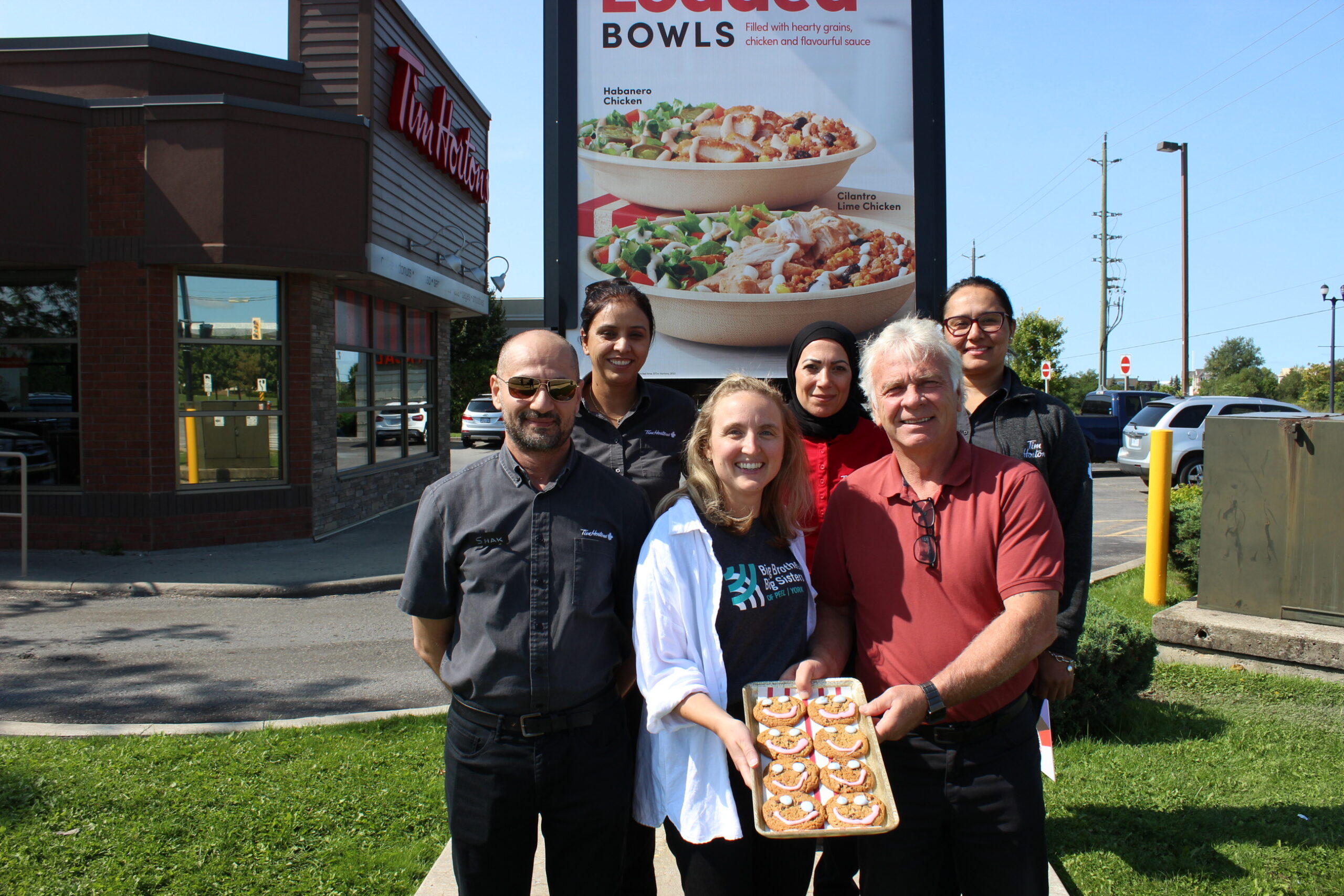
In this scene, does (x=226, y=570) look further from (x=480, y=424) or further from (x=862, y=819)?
(x=480, y=424)

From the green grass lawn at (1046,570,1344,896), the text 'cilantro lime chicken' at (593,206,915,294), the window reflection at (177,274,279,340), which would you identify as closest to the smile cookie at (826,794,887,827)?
the green grass lawn at (1046,570,1344,896)

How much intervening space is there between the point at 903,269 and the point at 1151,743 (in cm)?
275

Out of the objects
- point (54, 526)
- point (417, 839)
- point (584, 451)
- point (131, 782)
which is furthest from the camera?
point (54, 526)

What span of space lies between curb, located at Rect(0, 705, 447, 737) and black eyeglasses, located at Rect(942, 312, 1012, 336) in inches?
143

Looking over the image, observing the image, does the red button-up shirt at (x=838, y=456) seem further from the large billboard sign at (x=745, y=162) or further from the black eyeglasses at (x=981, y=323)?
the large billboard sign at (x=745, y=162)

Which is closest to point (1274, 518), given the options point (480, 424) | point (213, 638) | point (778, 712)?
point (778, 712)

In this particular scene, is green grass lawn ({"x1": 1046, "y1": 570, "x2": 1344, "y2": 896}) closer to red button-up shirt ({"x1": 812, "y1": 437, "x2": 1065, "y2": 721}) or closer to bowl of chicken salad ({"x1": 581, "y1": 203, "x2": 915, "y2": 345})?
red button-up shirt ({"x1": 812, "y1": 437, "x2": 1065, "y2": 721})

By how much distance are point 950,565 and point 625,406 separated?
1.28m

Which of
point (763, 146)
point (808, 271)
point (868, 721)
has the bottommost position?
point (868, 721)

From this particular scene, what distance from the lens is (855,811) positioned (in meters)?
2.02

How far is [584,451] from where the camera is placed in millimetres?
3002

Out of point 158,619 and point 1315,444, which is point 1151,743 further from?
point 158,619

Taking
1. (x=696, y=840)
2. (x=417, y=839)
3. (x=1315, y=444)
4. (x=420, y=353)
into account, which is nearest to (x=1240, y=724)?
(x=1315, y=444)

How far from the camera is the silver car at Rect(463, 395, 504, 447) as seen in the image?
2644 cm
